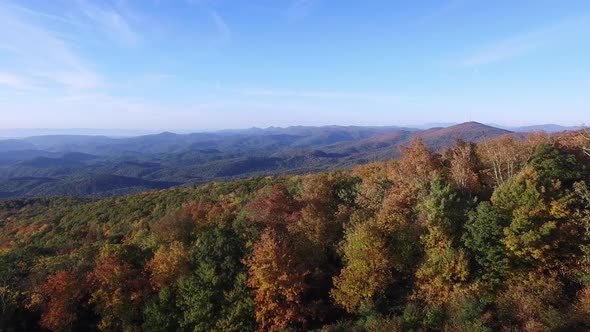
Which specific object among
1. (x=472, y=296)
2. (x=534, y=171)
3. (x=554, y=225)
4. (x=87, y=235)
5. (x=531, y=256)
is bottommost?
(x=87, y=235)

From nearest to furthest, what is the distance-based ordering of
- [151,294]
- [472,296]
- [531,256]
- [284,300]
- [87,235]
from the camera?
1. [472,296]
2. [531,256]
3. [284,300]
4. [151,294]
5. [87,235]

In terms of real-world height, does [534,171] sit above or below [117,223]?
above

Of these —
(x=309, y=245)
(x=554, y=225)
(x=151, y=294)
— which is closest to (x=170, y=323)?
(x=151, y=294)

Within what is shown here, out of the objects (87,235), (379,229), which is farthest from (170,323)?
(87,235)

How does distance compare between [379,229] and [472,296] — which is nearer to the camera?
[472,296]

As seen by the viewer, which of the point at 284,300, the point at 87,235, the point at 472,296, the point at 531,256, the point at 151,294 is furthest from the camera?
the point at 87,235

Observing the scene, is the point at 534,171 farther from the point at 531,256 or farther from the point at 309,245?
the point at 309,245

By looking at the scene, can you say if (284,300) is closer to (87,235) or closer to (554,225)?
(554,225)
